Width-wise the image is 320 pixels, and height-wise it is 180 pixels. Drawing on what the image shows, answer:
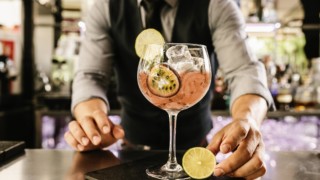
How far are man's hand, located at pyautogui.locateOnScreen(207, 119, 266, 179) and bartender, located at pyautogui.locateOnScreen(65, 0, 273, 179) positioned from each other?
0.01 metres

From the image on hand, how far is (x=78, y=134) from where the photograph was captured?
1.29 m

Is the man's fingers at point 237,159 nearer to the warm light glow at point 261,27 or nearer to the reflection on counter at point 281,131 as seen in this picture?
the reflection on counter at point 281,131

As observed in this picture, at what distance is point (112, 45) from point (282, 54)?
2716mm

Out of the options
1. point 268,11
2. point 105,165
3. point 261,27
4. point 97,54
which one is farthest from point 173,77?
point 268,11

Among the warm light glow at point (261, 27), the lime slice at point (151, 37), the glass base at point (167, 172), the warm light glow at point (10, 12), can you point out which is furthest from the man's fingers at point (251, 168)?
the warm light glow at point (10, 12)

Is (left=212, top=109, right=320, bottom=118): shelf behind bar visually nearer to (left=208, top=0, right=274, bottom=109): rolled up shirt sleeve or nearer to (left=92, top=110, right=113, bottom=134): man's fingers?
(left=208, top=0, right=274, bottom=109): rolled up shirt sleeve

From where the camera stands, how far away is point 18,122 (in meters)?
4.46

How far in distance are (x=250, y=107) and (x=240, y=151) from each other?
1.20ft

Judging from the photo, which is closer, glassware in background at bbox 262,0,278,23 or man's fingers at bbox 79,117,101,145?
man's fingers at bbox 79,117,101,145

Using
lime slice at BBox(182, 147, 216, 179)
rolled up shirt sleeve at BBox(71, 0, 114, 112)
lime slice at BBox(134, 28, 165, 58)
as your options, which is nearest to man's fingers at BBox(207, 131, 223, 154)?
lime slice at BBox(182, 147, 216, 179)

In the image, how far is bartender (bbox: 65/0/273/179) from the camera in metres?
1.33

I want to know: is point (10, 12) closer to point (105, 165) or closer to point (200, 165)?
point (105, 165)

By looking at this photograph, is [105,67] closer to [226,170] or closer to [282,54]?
[226,170]

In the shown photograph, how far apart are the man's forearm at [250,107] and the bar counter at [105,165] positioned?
140 millimetres
